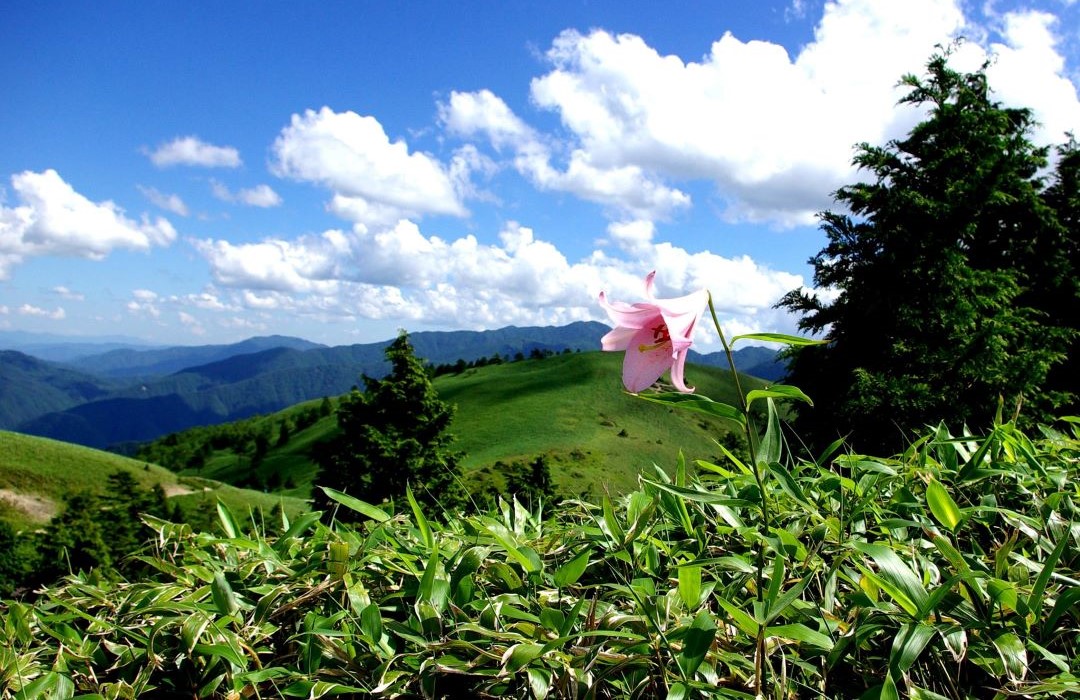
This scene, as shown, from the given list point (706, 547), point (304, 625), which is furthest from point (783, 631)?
point (304, 625)

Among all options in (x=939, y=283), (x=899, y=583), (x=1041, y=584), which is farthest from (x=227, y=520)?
(x=939, y=283)

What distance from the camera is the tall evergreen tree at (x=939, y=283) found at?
675 inches

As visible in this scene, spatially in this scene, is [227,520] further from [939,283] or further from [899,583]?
[939,283]

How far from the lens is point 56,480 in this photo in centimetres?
4878

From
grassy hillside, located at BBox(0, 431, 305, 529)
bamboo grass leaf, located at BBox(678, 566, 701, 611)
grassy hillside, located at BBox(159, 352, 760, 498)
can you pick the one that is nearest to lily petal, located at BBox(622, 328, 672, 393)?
bamboo grass leaf, located at BBox(678, 566, 701, 611)

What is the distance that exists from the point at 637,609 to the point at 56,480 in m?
59.4

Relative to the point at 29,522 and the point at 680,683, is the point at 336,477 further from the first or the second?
the point at 29,522

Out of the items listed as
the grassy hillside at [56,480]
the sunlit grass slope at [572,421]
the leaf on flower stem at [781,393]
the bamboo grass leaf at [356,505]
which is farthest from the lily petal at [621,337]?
the grassy hillside at [56,480]

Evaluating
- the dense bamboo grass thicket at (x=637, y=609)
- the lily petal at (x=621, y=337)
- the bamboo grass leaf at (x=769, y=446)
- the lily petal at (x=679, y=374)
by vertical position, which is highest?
the lily petal at (x=621, y=337)

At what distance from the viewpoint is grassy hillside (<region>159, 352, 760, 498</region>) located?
46281 mm

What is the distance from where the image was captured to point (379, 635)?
4.66ft

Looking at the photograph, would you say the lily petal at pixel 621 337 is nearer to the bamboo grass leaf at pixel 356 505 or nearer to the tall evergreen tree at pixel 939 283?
the bamboo grass leaf at pixel 356 505

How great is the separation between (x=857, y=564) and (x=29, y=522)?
52.7 meters

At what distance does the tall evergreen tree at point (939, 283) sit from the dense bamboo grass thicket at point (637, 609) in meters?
15.2
